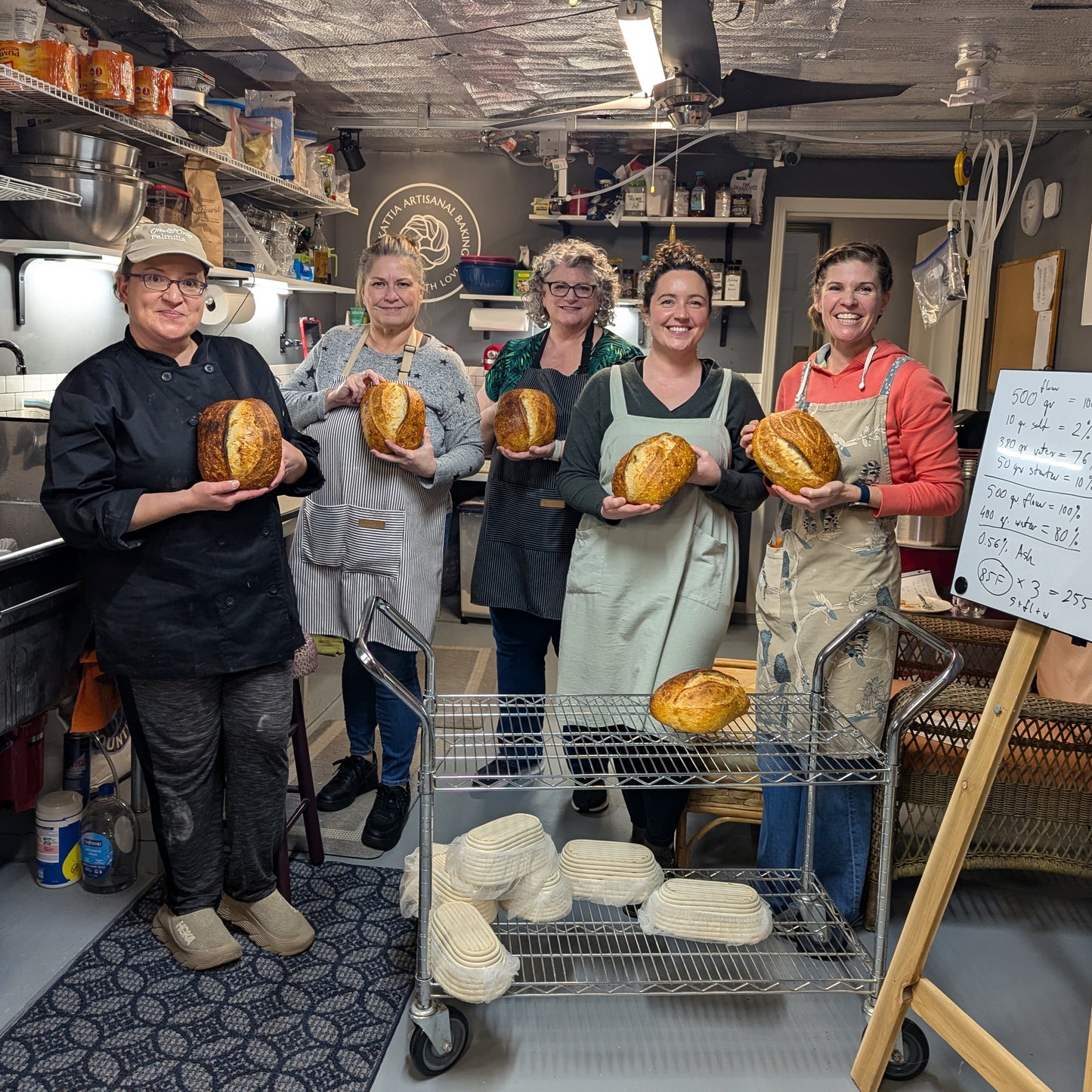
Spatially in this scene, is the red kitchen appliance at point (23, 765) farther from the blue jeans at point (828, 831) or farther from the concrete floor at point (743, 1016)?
the blue jeans at point (828, 831)

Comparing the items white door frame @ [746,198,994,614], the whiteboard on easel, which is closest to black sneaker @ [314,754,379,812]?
the whiteboard on easel

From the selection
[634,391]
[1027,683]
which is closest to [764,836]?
[1027,683]

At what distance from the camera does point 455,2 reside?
3314 mm

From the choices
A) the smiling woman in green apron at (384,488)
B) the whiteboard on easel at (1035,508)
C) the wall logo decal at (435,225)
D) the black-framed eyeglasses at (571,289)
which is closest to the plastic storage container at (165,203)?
the smiling woman in green apron at (384,488)

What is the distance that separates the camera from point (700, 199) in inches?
209

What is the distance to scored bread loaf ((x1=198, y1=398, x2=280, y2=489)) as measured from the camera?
1.94 meters

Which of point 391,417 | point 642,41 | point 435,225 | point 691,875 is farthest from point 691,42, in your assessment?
point 435,225

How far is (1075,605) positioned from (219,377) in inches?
62.3

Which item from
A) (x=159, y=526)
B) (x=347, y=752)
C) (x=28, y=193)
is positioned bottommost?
(x=347, y=752)

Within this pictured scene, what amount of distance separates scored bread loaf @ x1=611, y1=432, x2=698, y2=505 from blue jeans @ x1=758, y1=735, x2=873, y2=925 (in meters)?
0.60

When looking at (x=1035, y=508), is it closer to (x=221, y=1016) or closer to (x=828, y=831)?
(x=828, y=831)

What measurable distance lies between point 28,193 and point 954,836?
2.31m

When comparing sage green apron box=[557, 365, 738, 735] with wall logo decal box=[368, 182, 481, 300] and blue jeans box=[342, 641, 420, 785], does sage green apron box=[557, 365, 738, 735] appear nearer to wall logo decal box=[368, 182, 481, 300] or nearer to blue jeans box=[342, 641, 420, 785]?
→ blue jeans box=[342, 641, 420, 785]

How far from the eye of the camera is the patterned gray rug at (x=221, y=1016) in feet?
6.07
